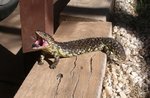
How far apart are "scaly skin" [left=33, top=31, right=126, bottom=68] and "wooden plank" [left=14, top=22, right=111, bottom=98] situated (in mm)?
58

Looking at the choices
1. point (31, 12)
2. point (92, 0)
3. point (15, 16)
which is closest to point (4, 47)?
point (15, 16)

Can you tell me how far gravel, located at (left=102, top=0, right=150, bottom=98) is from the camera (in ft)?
12.0

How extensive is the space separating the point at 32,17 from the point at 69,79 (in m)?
0.81

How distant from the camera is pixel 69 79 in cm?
308

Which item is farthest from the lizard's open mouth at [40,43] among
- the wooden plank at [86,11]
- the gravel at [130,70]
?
the wooden plank at [86,11]

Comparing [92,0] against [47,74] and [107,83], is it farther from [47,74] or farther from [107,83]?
[47,74]

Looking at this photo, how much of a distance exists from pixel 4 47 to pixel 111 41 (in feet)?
6.31

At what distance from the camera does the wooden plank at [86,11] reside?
14.2 ft

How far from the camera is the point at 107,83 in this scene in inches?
148

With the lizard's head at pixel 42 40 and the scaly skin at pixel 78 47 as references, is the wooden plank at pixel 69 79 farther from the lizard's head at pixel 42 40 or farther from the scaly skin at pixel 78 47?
the lizard's head at pixel 42 40

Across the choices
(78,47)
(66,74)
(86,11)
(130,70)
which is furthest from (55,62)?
(86,11)

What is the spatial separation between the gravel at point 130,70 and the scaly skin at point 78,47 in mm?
149

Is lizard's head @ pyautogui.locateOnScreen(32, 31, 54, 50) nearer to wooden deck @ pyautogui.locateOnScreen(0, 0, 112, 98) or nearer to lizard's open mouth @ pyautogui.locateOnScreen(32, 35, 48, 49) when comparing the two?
lizard's open mouth @ pyautogui.locateOnScreen(32, 35, 48, 49)

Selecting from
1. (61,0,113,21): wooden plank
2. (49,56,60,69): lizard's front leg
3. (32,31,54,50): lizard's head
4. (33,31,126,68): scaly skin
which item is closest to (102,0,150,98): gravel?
(33,31,126,68): scaly skin
